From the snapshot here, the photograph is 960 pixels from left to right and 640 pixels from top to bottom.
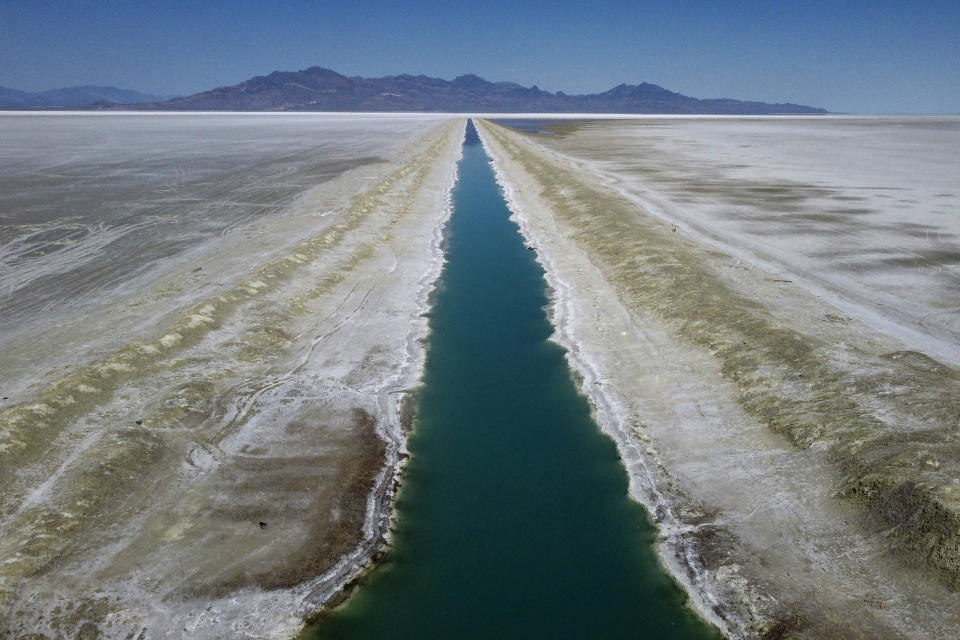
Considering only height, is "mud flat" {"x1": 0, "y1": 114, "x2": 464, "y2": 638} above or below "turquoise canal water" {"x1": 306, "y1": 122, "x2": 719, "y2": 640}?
above

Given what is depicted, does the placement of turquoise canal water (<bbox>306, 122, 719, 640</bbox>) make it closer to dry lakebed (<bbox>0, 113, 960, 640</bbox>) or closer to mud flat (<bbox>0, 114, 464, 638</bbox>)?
dry lakebed (<bbox>0, 113, 960, 640</bbox>)

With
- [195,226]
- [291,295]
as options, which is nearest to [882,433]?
[291,295]

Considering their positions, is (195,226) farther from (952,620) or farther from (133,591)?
(952,620)

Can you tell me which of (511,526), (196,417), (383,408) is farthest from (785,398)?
(196,417)

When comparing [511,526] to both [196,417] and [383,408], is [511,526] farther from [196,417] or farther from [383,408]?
[196,417]

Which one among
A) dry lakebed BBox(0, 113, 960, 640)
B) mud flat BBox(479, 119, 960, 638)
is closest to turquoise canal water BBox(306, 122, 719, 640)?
dry lakebed BBox(0, 113, 960, 640)
